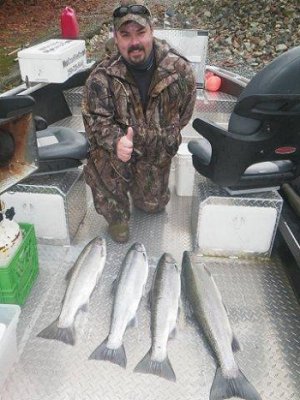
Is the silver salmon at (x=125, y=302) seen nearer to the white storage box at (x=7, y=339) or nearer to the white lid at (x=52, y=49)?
the white storage box at (x=7, y=339)

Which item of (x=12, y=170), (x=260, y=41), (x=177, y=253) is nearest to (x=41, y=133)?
(x=12, y=170)

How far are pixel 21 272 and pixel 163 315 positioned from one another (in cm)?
94

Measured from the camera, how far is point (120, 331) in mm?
2449

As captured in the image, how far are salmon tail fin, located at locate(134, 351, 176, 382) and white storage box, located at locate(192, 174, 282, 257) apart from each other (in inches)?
41.4

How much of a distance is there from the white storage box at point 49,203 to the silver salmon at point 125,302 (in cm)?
58

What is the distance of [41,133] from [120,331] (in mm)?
1744

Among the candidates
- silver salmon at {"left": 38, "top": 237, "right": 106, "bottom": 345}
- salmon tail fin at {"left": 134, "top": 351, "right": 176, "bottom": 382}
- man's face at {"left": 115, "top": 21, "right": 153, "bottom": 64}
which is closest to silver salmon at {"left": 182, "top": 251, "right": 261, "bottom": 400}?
salmon tail fin at {"left": 134, "top": 351, "right": 176, "bottom": 382}

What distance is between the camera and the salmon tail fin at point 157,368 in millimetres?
2287

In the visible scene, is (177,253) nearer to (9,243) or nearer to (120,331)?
(120,331)

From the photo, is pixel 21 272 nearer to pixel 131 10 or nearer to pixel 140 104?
pixel 140 104

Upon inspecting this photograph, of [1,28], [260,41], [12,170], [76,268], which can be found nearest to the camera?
[12,170]

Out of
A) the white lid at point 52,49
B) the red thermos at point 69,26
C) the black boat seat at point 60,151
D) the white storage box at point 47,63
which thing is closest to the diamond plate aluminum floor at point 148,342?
the black boat seat at point 60,151

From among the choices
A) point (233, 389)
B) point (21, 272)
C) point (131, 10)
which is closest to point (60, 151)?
point (21, 272)

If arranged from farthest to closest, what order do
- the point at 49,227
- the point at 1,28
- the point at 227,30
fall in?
the point at 1,28
the point at 227,30
the point at 49,227
